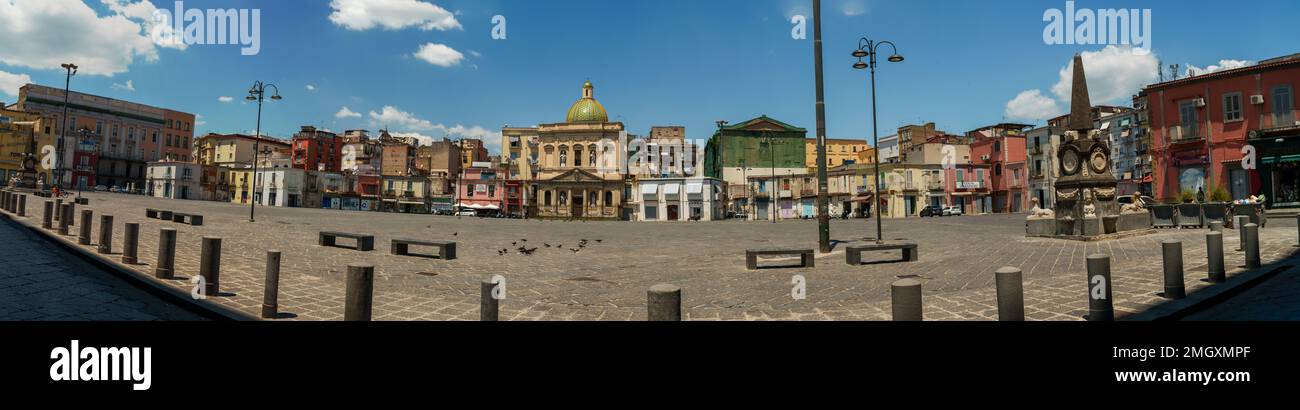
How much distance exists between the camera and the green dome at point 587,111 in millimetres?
73500

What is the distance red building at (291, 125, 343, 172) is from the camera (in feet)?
259

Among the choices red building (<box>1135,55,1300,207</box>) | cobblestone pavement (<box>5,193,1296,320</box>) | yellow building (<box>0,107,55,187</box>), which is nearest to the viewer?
cobblestone pavement (<box>5,193,1296,320</box>)

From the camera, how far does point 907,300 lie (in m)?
4.01

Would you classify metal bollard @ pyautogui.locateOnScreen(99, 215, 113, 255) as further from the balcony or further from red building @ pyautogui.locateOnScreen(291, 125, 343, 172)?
red building @ pyautogui.locateOnScreen(291, 125, 343, 172)

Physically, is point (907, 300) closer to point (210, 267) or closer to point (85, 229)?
point (210, 267)

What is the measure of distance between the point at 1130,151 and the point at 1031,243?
58.8 metres

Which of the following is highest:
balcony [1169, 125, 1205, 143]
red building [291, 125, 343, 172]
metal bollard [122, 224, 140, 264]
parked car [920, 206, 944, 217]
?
red building [291, 125, 343, 172]

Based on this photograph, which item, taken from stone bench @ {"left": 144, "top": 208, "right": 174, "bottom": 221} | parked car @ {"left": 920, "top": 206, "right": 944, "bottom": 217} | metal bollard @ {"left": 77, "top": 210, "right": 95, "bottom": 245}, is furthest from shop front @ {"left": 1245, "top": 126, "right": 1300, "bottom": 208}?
stone bench @ {"left": 144, "top": 208, "right": 174, "bottom": 221}

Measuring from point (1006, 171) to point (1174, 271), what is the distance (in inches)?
2418

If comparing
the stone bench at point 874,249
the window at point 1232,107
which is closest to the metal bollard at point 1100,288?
the stone bench at point 874,249

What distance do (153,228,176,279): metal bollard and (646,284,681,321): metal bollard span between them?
6767 mm

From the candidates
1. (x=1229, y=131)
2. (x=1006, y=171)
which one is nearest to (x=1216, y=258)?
(x=1229, y=131)

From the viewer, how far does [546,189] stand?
6906 cm
